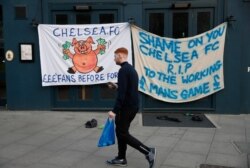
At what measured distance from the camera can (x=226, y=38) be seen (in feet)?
30.8

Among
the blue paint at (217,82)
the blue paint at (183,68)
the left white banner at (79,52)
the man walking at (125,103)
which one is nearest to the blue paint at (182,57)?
the blue paint at (183,68)

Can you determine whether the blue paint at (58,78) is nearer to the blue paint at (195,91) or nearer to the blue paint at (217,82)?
the blue paint at (195,91)

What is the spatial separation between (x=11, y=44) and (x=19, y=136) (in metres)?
3.42

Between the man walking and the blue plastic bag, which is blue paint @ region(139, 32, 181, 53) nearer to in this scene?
the man walking

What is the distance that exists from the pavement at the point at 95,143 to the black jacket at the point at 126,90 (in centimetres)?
105

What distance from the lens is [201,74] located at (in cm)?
952

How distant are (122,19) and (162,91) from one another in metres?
2.25

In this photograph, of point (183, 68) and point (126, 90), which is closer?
point (126, 90)

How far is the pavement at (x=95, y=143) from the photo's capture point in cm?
583

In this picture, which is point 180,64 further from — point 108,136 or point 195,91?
point 108,136

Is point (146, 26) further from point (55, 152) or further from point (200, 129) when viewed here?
point (55, 152)

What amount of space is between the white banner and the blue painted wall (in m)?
0.28

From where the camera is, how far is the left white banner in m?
9.55

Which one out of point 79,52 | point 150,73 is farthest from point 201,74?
point 79,52
